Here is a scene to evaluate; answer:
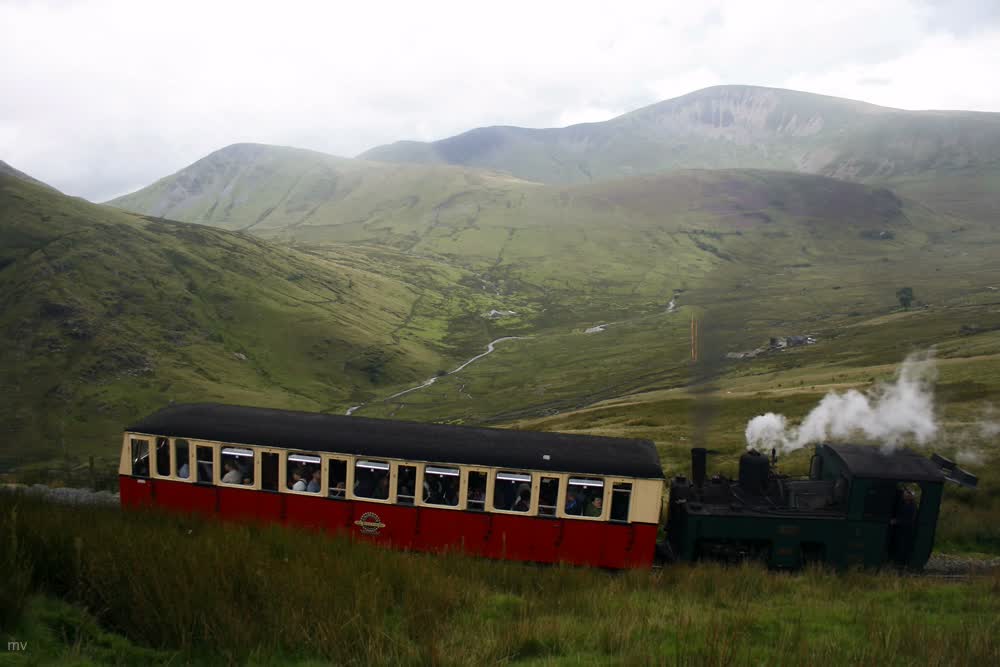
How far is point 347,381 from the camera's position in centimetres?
12594

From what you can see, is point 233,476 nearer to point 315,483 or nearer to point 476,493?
point 315,483

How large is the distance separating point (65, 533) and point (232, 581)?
7.79 ft

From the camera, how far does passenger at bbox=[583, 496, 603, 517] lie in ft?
50.9

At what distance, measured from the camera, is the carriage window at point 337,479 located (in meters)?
15.9

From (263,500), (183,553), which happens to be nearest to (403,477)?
(263,500)

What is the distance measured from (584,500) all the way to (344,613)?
29.0ft

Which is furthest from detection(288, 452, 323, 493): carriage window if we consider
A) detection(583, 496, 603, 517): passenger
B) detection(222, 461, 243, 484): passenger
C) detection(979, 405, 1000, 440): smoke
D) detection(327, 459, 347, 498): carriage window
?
detection(979, 405, 1000, 440): smoke

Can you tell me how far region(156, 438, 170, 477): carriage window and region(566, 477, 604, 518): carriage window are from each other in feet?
34.9

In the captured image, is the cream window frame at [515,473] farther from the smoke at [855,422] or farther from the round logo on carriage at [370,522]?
the smoke at [855,422]

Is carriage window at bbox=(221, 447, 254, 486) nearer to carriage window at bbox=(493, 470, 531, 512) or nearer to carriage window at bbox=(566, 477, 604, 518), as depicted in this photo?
carriage window at bbox=(493, 470, 531, 512)

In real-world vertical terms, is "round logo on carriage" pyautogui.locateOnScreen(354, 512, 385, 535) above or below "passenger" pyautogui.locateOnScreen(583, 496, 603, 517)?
below

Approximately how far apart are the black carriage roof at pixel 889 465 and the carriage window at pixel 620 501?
540 centimetres

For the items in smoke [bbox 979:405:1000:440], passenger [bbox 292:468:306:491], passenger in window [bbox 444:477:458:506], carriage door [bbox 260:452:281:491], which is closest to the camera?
passenger in window [bbox 444:477:458:506]

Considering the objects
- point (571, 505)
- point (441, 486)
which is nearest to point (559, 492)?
point (571, 505)
